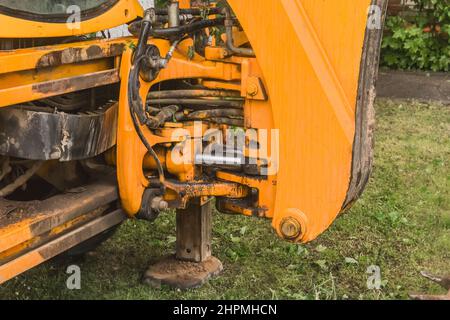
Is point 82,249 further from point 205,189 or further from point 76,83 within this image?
point 76,83

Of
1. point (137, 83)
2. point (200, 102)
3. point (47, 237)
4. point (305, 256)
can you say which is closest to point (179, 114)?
point (200, 102)

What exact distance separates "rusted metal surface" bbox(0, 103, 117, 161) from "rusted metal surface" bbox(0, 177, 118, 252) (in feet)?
0.66

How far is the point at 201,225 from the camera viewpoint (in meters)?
3.89

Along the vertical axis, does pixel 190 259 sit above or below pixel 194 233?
below

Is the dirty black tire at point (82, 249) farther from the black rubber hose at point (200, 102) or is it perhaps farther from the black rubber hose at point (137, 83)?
the black rubber hose at point (137, 83)

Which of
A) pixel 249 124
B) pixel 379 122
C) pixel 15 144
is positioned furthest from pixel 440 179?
pixel 15 144

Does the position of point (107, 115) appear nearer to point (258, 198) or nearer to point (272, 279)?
point (258, 198)

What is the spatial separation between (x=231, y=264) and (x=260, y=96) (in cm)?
127

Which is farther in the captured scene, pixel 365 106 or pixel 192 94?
pixel 192 94

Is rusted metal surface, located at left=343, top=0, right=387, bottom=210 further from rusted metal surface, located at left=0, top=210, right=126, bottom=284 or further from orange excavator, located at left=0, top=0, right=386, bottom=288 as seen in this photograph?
rusted metal surface, located at left=0, top=210, right=126, bottom=284

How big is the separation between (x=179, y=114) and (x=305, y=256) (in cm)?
130

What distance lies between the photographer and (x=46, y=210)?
3.01 m


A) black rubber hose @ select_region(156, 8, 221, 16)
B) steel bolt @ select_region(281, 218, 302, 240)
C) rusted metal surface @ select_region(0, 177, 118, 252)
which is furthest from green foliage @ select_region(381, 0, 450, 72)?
rusted metal surface @ select_region(0, 177, 118, 252)

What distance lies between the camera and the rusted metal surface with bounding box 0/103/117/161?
2846 millimetres
